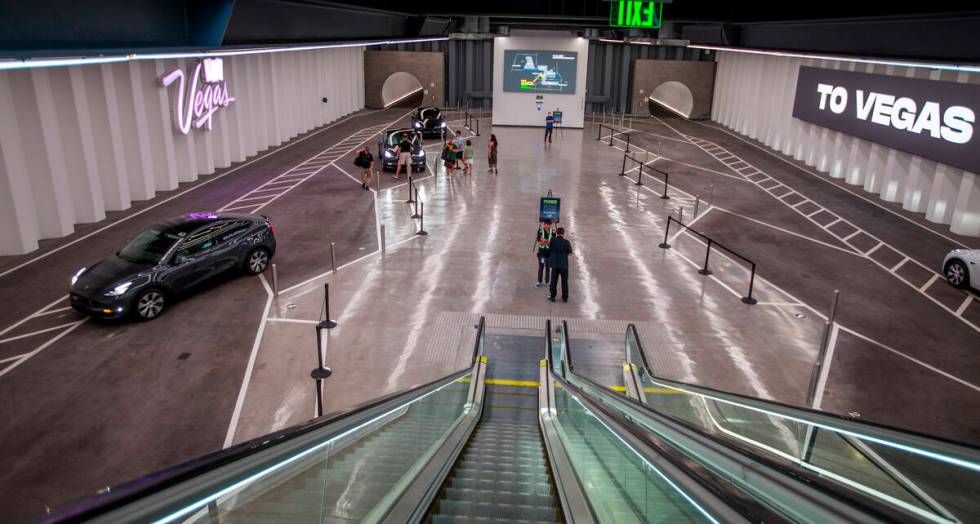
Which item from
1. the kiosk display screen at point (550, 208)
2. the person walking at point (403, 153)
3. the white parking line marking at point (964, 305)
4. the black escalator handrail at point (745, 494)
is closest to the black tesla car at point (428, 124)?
the person walking at point (403, 153)

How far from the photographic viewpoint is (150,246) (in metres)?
12.0

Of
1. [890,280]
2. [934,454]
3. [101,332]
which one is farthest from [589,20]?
[934,454]

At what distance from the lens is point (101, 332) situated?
1107 cm

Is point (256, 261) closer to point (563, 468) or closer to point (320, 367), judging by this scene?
point (320, 367)

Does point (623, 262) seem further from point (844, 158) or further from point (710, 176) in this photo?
point (844, 158)

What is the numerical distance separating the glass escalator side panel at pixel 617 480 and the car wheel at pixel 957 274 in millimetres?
11298

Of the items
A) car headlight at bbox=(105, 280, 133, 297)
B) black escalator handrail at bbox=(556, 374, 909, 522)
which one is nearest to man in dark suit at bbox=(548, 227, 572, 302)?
car headlight at bbox=(105, 280, 133, 297)

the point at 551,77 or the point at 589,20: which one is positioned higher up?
the point at 589,20

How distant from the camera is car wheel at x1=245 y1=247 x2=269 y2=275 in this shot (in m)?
13.7

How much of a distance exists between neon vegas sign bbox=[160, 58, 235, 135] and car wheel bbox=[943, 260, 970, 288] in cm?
2048

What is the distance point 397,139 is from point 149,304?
14.7 metres

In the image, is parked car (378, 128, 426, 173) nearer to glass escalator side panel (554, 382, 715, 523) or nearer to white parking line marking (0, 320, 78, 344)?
white parking line marking (0, 320, 78, 344)

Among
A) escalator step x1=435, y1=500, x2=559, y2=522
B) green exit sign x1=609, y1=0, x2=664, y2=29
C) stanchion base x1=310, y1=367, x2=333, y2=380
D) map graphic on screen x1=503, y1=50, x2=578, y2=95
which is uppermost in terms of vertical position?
green exit sign x1=609, y1=0, x2=664, y2=29

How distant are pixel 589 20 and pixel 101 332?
62.7ft
